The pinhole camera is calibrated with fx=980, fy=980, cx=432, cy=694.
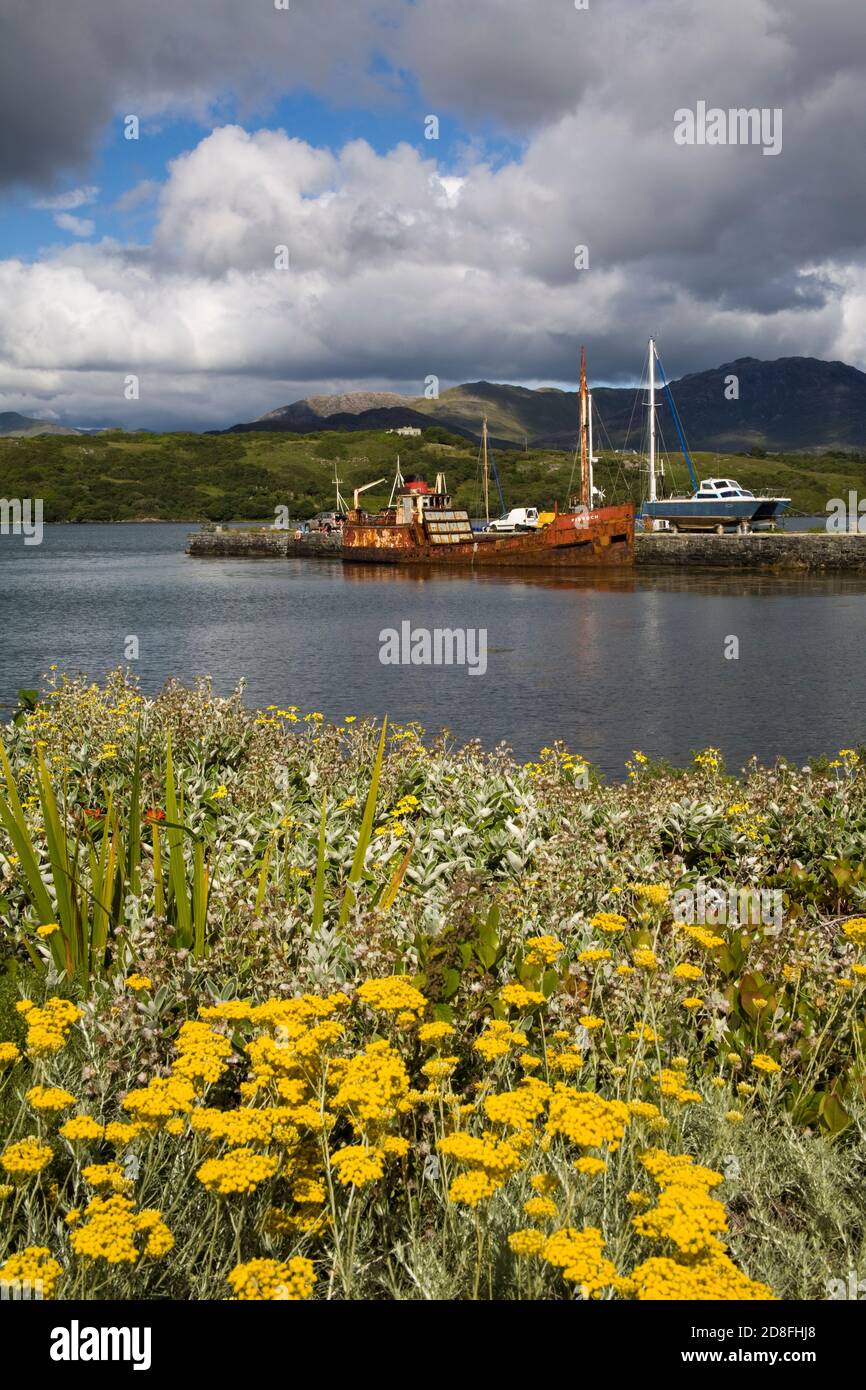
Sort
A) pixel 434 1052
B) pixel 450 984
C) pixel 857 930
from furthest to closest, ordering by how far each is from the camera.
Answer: pixel 450 984, pixel 434 1052, pixel 857 930

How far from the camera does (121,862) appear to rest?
4.99m

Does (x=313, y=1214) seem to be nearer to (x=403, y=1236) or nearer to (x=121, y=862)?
A: (x=403, y=1236)

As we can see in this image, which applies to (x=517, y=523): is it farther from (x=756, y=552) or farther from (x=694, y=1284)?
(x=694, y=1284)

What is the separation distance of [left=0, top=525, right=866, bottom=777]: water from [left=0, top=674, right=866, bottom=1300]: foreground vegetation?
461 inches

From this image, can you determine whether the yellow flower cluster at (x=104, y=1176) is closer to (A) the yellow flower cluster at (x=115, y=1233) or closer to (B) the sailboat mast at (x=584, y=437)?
(A) the yellow flower cluster at (x=115, y=1233)

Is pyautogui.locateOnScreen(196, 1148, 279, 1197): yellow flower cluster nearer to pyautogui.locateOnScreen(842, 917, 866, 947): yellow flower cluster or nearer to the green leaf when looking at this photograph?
the green leaf

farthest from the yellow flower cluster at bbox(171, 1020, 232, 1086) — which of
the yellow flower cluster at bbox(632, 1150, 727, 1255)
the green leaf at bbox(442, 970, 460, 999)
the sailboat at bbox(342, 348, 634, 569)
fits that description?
the sailboat at bbox(342, 348, 634, 569)

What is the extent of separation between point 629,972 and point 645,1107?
1.41 metres

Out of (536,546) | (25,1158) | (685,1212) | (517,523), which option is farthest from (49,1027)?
(517,523)

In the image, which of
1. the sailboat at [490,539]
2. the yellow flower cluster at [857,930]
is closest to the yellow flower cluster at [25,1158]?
the yellow flower cluster at [857,930]
